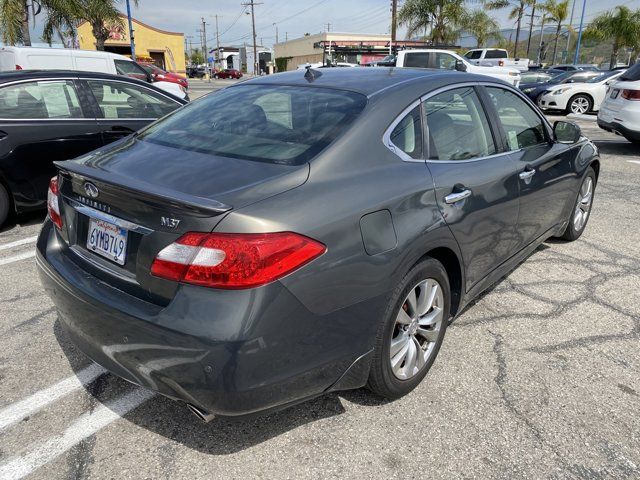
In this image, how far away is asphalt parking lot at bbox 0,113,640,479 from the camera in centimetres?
219

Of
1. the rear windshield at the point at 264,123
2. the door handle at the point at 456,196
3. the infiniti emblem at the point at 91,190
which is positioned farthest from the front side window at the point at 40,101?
the door handle at the point at 456,196

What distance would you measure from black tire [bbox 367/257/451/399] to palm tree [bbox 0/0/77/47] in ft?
60.7

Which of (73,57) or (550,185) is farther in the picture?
(73,57)

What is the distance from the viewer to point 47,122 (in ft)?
16.8

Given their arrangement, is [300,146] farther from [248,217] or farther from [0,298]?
[0,298]

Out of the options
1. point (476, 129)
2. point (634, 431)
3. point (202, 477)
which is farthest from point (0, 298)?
point (634, 431)

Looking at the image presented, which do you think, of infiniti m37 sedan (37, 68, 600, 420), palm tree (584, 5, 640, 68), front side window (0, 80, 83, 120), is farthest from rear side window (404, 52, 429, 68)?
palm tree (584, 5, 640, 68)

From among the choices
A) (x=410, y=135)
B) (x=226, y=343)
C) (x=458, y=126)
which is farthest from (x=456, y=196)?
(x=226, y=343)

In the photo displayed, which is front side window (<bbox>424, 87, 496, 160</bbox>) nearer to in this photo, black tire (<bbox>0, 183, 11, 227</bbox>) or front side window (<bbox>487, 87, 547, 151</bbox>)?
front side window (<bbox>487, 87, 547, 151</bbox>)

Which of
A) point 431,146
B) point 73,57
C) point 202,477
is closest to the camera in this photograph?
point 202,477

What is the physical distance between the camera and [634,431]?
7.92 feet

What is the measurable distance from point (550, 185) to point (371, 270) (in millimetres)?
2229

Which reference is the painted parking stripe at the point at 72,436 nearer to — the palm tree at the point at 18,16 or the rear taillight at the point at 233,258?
the rear taillight at the point at 233,258

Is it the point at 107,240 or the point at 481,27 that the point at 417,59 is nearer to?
the point at 107,240
